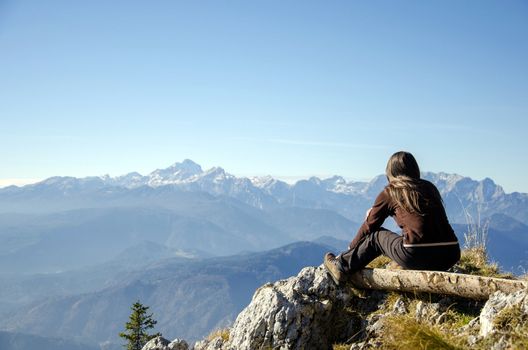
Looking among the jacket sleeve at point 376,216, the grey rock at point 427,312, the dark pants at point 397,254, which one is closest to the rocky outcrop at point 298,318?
the dark pants at point 397,254

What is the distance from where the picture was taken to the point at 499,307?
5863mm

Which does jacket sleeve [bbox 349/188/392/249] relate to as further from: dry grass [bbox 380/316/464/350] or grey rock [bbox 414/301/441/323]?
dry grass [bbox 380/316/464/350]

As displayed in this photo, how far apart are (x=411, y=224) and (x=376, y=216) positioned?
76cm

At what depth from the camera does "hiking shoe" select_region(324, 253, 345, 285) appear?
8.48 m

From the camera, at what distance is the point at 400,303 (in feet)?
26.0

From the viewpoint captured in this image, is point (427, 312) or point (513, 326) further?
point (427, 312)

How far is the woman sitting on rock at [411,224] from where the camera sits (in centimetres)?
758

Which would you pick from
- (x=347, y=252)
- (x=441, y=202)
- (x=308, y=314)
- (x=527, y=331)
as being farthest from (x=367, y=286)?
(x=527, y=331)

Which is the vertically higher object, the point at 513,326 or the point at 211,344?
the point at 513,326

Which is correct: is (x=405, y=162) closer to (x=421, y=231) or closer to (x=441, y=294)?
(x=421, y=231)

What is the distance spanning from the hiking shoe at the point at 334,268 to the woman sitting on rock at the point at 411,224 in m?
0.22

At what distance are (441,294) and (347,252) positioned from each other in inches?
70.1

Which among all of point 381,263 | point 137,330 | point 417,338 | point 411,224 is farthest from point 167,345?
point 137,330

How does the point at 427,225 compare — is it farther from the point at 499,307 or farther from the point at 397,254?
the point at 499,307
